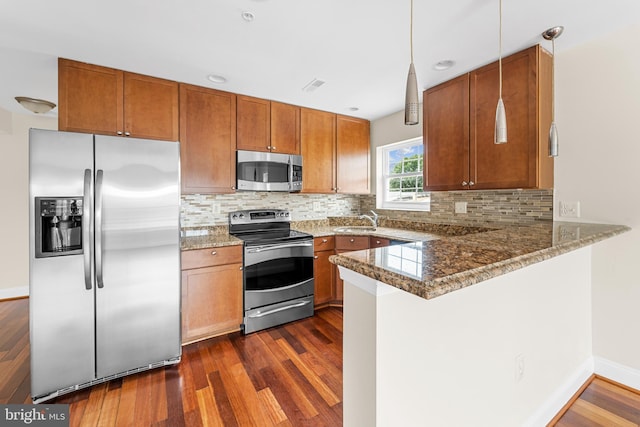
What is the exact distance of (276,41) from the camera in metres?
1.85

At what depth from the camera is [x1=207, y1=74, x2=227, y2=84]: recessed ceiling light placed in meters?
2.40

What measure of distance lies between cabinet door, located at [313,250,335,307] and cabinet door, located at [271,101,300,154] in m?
1.26

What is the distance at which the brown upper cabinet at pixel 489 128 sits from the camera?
189 centimetres

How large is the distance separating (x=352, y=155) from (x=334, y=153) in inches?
11.5

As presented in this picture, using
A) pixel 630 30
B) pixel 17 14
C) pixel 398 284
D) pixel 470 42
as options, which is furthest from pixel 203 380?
pixel 630 30

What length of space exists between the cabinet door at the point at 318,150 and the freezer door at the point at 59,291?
78.9 inches

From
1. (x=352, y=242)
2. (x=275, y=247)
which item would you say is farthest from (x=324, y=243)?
(x=275, y=247)

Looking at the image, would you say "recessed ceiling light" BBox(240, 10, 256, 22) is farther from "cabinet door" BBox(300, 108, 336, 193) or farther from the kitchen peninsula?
"cabinet door" BBox(300, 108, 336, 193)

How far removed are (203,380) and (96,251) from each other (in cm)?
115

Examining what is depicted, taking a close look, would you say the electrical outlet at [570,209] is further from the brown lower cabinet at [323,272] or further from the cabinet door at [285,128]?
the cabinet door at [285,128]

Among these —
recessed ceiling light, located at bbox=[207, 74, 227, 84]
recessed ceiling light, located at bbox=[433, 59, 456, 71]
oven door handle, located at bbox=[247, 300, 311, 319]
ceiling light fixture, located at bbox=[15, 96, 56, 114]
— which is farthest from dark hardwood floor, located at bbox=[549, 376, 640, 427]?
ceiling light fixture, located at bbox=[15, 96, 56, 114]

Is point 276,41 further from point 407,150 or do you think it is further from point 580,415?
point 580,415

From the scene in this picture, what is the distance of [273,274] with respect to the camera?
108 inches

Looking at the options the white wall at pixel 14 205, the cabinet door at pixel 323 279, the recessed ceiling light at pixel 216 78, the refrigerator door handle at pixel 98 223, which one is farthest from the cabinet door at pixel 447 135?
the white wall at pixel 14 205
